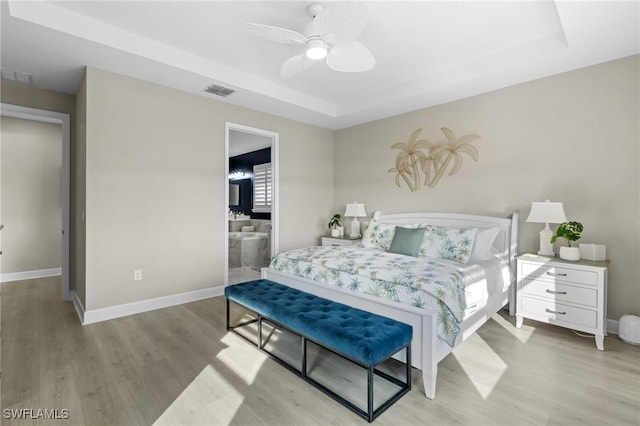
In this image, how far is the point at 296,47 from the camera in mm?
3289

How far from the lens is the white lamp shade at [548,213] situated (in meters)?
3.07

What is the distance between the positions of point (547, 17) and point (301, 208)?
3.95 metres

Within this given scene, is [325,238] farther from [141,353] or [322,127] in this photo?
[141,353]

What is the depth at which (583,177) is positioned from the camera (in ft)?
10.5

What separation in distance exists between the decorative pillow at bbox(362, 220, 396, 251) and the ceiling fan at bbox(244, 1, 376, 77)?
2.03 meters

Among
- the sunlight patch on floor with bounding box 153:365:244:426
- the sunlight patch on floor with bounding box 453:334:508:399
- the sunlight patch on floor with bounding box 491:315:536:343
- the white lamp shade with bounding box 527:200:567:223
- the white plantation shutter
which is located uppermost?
the white plantation shutter

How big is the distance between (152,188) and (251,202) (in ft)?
14.8

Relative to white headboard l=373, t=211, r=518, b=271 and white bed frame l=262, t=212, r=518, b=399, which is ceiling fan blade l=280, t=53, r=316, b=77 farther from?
white headboard l=373, t=211, r=518, b=271

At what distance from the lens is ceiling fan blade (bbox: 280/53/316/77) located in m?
2.79

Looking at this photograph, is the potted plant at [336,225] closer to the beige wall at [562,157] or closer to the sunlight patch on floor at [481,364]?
the beige wall at [562,157]

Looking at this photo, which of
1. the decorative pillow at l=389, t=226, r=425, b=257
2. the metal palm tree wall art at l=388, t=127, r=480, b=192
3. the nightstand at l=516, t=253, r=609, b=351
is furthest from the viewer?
the metal palm tree wall art at l=388, t=127, r=480, b=192

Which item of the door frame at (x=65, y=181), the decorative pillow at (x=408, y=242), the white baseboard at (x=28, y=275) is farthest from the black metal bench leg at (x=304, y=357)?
the white baseboard at (x=28, y=275)

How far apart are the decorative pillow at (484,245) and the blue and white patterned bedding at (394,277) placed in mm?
491

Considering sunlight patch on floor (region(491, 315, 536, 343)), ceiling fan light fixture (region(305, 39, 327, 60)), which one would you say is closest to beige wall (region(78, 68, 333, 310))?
ceiling fan light fixture (region(305, 39, 327, 60))
